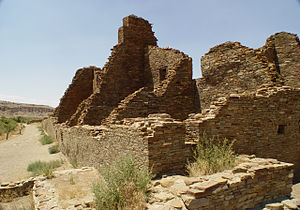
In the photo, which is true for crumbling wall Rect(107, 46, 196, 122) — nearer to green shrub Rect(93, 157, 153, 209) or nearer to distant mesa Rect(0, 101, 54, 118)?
green shrub Rect(93, 157, 153, 209)

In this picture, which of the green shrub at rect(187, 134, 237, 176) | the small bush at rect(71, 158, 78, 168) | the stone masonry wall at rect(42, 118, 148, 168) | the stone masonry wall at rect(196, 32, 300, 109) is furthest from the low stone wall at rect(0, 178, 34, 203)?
the stone masonry wall at rect(196, 32, 300, 109)

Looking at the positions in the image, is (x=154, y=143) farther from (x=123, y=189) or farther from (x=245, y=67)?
(x=245, y=67)

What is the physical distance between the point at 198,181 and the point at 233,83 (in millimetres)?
6019

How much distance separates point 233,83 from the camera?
927 centimetres

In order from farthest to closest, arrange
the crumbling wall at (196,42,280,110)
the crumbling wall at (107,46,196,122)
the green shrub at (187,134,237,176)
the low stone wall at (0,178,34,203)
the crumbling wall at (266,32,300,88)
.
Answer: the crumbling wall at (266,32,300,88) < the crumbling wall at (107,46,196,122) < the crumbling wall at (196,42,280,110) < the low stone wall at (0,178,34,203) < the green shrub at (187,134,237,176)

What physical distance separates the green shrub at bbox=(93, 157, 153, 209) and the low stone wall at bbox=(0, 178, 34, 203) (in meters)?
3.67

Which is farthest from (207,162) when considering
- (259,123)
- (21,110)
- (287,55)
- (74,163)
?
(21,110)

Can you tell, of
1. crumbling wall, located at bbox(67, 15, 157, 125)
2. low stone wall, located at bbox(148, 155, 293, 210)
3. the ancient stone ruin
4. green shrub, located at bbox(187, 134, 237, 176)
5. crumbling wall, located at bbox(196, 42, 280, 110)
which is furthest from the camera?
crumbling wall, located at bbox(67, 15, 157, 125)

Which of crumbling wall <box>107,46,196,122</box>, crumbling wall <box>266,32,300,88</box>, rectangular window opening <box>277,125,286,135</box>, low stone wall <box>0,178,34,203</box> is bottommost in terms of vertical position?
low stone wall <box>0,178,34,203</box>

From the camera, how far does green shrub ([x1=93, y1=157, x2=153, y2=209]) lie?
13.1 ft

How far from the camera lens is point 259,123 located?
23.3 ft

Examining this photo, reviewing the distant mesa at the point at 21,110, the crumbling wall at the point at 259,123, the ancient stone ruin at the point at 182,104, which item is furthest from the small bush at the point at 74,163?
the distant mesa at the point at 21,110

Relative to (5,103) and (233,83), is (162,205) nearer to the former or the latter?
(233,83)

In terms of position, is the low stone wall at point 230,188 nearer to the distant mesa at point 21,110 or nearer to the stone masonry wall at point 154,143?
the stone masonry wall at point 154,143
